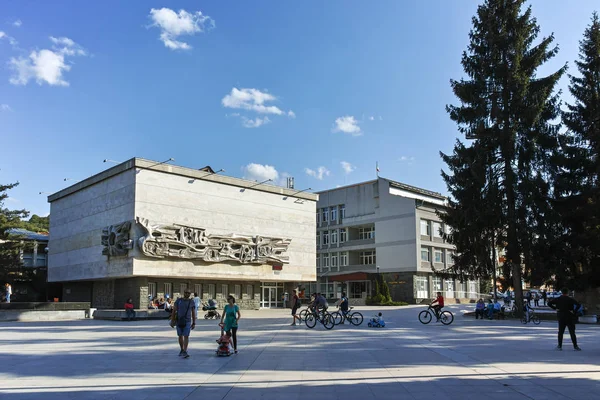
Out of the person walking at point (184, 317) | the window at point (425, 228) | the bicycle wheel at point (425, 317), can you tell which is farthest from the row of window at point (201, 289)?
the person walking at point (184, 317)

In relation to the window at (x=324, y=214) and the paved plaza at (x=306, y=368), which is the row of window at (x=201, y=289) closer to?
the paved plaza at (x=306, y=368)

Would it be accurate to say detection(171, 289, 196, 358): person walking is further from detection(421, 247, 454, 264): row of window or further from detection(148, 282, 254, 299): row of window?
detection(421, 247, 454, 264): row of window

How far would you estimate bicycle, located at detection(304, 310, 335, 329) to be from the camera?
23.3m

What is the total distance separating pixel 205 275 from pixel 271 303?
10.7m

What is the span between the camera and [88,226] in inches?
1682

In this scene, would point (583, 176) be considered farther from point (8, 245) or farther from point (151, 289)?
point (8, 245)

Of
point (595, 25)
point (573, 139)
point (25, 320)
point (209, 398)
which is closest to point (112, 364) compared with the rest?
point (209, 398)

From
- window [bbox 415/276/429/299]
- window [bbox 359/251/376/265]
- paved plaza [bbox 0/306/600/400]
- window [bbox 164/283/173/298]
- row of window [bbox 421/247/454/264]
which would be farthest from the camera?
window [bbox 359/251/376/265]

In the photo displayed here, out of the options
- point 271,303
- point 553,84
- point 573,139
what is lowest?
point 271,303

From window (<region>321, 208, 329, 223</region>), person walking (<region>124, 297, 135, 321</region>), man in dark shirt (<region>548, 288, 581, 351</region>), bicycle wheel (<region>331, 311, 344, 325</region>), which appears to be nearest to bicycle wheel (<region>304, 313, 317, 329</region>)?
bicycle wheel (<region>331, 311, 344, 325</region>)

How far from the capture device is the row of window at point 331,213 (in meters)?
66.6

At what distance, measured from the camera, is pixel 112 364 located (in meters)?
12.0

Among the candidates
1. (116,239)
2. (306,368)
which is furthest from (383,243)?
(306,368)

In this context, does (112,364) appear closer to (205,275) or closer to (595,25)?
(205,275)
